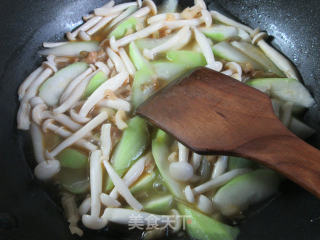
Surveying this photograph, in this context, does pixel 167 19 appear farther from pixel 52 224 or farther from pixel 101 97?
pixel 52 224

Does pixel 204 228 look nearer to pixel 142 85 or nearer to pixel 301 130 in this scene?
pixel 301 130

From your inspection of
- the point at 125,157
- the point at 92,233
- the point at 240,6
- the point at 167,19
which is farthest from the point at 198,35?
the point at 92,233

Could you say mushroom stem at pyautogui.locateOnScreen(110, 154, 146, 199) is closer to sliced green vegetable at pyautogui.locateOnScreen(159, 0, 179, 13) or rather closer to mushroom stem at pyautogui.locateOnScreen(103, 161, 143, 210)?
mushroom stem at pyautogui.locateOnScreen(103, 161, 143, 210)

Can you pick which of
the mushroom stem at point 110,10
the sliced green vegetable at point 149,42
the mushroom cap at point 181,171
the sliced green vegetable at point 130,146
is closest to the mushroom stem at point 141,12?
the mushroom stem at point 110,10

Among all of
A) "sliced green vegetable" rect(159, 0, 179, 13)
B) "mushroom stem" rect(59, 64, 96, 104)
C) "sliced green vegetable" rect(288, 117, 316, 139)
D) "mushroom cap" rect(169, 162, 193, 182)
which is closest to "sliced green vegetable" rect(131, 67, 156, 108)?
"mushroom stem" rect(59, 64, 96, 104)

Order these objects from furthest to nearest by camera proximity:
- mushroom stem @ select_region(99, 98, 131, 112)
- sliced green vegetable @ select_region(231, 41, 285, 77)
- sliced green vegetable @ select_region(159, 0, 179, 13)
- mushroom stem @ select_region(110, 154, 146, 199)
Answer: sliced green vegetable @ select_region(159, 0, 179, 13) < sliced green vegetable @ select_region(231, 41, 285, 77) < mushroom stem @ select_region(99, 98, 131, 112) < mushroom stem @ select_region(110, 154, 146, 199)

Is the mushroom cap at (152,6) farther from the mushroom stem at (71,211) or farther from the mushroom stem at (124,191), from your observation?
the mushroom stem at (71,211)
